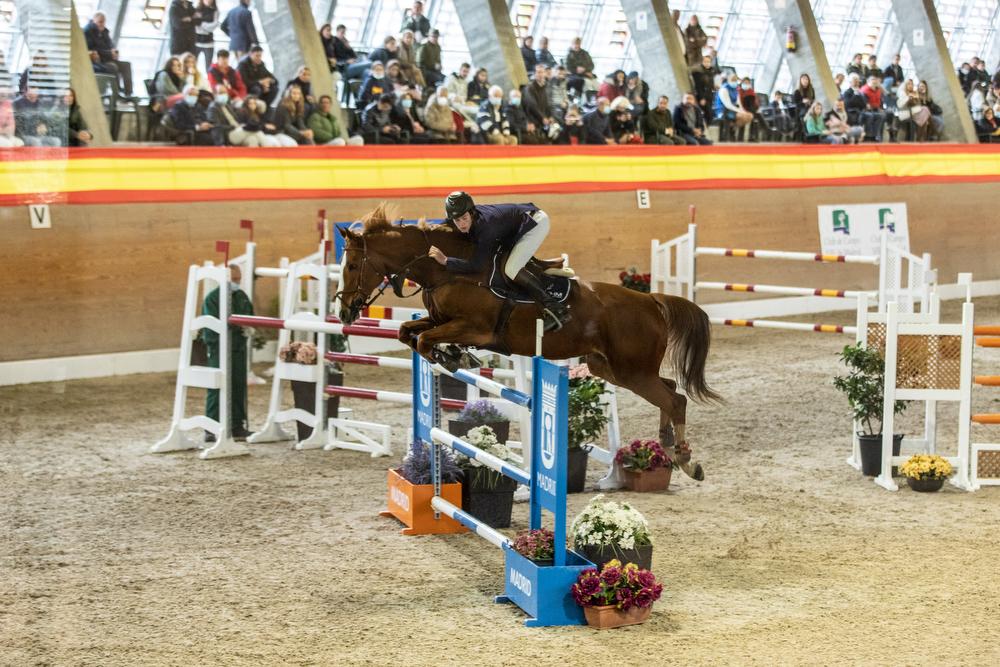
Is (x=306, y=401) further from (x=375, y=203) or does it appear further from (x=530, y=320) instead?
(x=375, y=203)

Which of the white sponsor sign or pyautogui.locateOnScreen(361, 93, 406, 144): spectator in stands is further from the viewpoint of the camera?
the white sponsor sign

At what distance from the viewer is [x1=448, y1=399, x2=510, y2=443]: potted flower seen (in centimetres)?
798

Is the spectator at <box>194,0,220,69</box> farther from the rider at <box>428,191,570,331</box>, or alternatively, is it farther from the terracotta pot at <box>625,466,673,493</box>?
the rider at <box>428,191,570,331</box>

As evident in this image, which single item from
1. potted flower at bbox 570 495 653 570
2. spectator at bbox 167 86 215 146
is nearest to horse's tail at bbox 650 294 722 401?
potted flower at bbox 570 495 653 570

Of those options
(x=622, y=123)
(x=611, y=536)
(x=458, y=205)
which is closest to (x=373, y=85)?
(x=622, y=123)

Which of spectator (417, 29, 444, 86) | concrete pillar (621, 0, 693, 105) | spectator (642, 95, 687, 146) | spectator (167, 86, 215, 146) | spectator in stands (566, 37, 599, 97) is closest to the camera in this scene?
spectator (167, 86, 215, 146)

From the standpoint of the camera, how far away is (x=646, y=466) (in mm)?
8141

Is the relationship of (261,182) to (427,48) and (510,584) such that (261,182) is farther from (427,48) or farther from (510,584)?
(510,584)

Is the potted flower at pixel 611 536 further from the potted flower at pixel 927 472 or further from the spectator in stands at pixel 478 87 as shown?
the spectator in stands at pixel 478 87

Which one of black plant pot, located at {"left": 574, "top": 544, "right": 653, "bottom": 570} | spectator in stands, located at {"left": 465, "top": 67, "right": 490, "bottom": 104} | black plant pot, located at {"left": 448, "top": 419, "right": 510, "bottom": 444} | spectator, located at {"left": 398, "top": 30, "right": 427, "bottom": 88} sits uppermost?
spectator, located at {"left": 398, "top": 30, "right": 427, "bottom": 88}

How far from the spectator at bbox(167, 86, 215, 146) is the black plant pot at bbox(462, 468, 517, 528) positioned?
7.88 m

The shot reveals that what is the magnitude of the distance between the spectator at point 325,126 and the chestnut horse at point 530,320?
7.81 meters

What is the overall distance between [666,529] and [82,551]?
3.22 metres

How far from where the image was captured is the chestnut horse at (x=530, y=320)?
21.5ft
